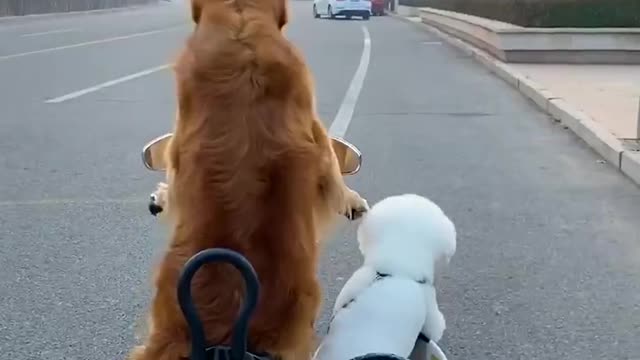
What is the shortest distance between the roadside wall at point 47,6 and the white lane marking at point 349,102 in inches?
779

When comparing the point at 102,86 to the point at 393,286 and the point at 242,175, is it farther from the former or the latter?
the point at 242,175

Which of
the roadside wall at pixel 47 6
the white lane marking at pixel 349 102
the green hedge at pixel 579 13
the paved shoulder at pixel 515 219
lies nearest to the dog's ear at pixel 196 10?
the paved shoulder at pixel 515 219

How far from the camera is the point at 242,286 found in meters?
2.51

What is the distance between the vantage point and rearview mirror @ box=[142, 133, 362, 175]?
2.89m

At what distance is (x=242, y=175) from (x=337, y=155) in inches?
20.3

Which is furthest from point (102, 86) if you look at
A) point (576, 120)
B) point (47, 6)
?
point (47, 6)

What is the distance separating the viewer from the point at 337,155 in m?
2.92

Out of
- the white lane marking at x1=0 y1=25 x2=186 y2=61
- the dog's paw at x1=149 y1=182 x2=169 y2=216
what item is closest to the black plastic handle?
the dog's paw at x1=149 y1=182 x2=169 y2=216

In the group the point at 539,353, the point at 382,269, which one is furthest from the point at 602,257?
the point at 382,269

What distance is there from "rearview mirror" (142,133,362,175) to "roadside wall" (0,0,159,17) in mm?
33660

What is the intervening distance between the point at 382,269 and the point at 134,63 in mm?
14532

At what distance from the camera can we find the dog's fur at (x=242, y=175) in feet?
8.11

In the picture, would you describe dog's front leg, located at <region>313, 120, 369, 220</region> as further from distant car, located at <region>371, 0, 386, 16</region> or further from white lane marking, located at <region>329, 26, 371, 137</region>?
distant car, located at <region>371, 0, 386, 16</region>

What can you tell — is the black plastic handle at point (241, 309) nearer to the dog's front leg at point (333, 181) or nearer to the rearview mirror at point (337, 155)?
the dog's front leg at point (333, 181)
